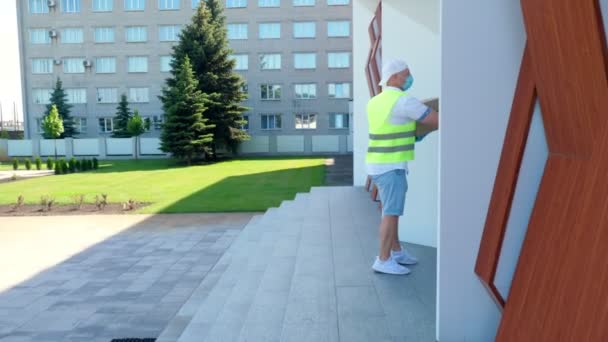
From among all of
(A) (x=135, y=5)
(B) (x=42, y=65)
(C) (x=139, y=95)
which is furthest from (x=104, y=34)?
(B) (x=42, y=65)

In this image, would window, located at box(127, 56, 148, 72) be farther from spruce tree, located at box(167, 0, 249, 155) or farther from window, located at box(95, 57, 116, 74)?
spruce tree, located at box(167, 0, 249, 155)

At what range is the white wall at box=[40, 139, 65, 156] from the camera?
40000mm

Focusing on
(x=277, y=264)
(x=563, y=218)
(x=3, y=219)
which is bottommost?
(x=3, y=219)

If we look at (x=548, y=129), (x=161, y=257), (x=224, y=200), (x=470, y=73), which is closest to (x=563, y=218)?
(x=548, y=129)

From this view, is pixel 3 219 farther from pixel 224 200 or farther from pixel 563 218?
pixel 563 218

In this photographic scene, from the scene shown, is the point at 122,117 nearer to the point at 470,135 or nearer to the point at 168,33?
the point at 168,33

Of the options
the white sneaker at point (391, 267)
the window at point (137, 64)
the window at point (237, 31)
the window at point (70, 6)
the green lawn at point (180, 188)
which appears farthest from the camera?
the window at point (70, 6)

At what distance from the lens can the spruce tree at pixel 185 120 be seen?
30.8 meters

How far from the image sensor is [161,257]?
8.41m

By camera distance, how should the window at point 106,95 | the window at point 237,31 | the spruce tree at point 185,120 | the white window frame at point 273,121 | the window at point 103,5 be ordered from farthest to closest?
1. the window at point 106,95
2. the window at point 103,5
3. the white window frame at point 273,121
4. the window at point 237,31
5. the spruce tree at point 185,120

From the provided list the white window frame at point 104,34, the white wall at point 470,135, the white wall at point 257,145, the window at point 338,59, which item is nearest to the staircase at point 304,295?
the white wall at point 470,135

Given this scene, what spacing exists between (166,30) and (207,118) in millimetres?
14869

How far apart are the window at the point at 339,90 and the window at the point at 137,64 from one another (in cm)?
1597

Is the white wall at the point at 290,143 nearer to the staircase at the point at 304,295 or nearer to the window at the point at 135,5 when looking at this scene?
the window at the point at 135,5
